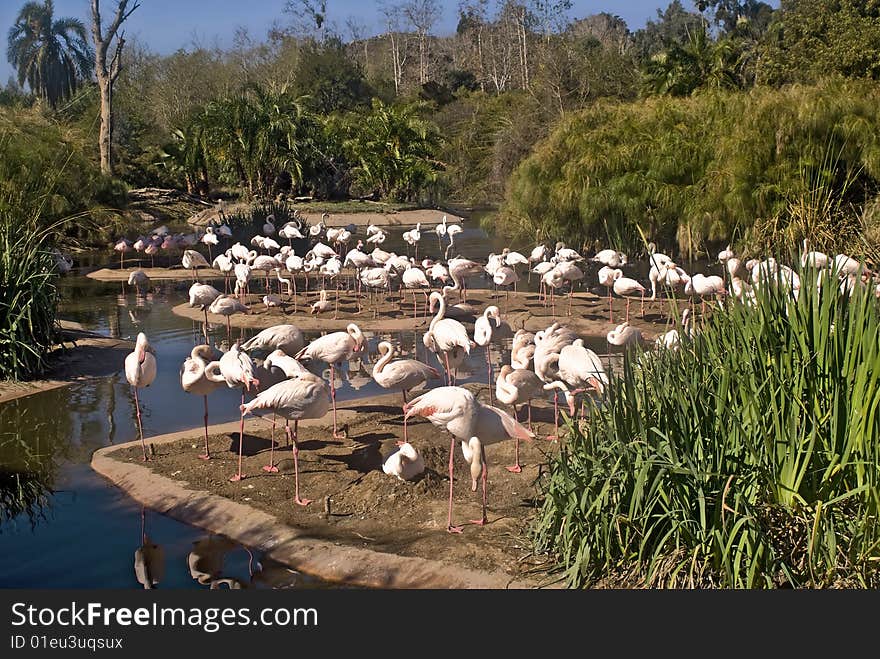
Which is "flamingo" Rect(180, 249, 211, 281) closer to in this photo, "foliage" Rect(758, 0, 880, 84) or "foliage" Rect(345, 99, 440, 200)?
"foliage" Rect(758, 0, 880, 84)

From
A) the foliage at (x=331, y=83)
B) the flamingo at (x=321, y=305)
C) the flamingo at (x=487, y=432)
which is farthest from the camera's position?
the foliage at (x=331, y=83)

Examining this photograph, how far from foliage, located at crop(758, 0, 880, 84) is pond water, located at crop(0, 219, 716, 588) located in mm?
16414

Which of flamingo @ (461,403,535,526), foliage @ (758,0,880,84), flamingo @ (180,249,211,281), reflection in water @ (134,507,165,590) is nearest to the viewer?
reflection in water @ (134,507,165,590)

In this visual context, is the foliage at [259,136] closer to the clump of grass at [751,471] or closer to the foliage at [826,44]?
the foliage at [826,44]

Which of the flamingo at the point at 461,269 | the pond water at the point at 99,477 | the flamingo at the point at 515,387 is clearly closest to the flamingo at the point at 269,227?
the pond water at the point at 99,477

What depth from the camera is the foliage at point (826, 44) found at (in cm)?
2514

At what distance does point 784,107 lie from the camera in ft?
60.5

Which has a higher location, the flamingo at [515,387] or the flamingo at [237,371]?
the flamingo at [237,371]

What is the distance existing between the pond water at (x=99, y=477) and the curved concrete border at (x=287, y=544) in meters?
0.09

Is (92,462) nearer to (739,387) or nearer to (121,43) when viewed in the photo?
(739,387)

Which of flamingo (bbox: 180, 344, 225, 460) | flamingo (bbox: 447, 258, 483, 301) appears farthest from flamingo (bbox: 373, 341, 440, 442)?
flamingo (bbox: 447, 258, 483, 301)

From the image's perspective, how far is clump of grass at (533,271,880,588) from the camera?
4.66 metres

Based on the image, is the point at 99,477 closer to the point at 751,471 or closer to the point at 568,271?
the point at 751,471

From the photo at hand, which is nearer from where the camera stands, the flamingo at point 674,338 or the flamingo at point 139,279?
the flamingo at point 674,338
